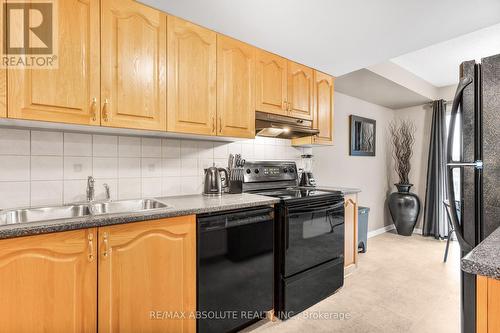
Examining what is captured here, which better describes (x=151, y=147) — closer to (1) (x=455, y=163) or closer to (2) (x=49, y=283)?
(2) (x=49, y=283)

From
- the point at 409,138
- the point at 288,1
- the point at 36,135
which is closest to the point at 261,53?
the point at 288,1

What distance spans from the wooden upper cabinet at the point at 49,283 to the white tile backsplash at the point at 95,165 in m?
0.62

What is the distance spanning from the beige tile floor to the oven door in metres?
0.37

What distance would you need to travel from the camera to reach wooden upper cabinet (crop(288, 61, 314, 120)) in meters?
2.49

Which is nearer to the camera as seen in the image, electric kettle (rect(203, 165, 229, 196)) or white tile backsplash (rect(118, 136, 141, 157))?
white tile backsplash (rect(118, 136, 141, 157))

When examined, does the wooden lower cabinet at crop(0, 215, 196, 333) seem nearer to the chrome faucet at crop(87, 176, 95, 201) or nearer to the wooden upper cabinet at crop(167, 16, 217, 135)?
the chrome faucet at crop(87, 176, 95, 201)

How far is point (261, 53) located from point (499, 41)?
8.58 ft

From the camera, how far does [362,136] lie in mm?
4027

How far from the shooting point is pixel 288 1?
1.56m

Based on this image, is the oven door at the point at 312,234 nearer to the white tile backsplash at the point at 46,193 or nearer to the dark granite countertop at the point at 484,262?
the dark granite countertop at the point at 484,262

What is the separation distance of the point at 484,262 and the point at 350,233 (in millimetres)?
2271

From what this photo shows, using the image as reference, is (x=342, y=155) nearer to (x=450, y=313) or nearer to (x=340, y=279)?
(x=340, y=279)

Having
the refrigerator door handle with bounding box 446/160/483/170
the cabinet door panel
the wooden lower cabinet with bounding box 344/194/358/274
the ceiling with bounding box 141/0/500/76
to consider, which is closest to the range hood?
the ceiling with bounding box 141/0/500/76

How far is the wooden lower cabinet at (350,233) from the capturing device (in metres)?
2.70
